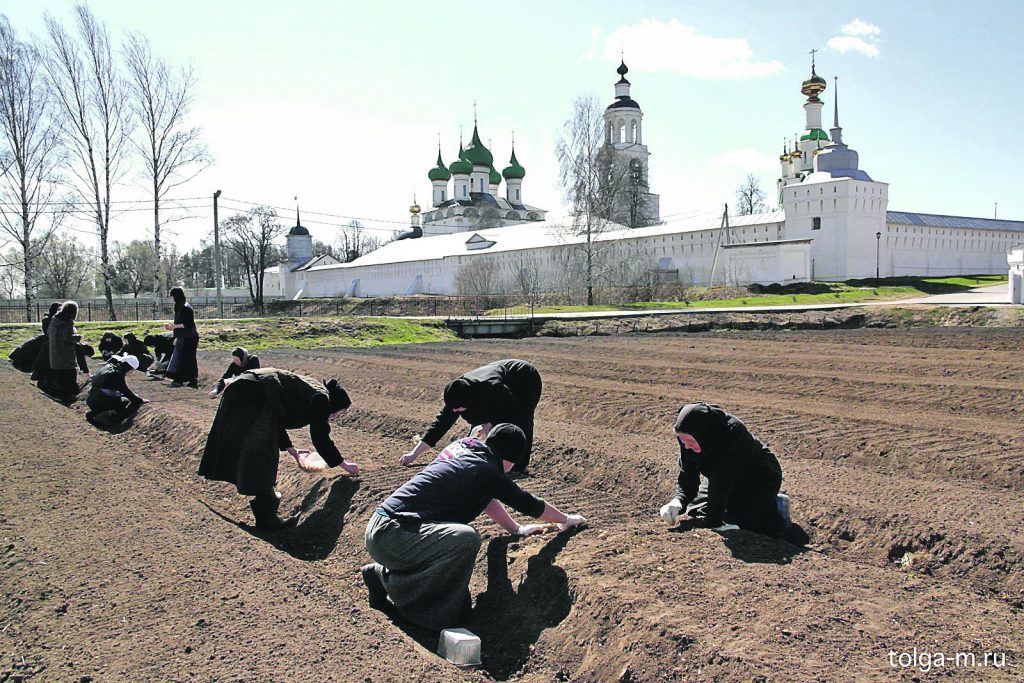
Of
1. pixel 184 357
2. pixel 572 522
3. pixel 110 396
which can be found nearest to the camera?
pixel 572 522

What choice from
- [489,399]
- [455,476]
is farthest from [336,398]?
[455,476]

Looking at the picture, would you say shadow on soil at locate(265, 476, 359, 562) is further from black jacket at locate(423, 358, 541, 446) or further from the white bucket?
the white bucket

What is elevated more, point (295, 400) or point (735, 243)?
point (735, 243)

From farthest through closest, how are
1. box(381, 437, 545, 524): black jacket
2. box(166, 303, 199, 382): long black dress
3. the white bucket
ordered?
box(166, 303, 199, 382): long black dress < box(381, 437, 545, 524): black jacket < the white bucket

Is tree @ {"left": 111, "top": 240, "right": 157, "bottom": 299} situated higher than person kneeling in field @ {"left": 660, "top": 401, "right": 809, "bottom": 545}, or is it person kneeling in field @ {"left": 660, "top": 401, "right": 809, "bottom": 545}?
tree @ {"left": 111, "top": 240, "right": 157, "bottom": 299}

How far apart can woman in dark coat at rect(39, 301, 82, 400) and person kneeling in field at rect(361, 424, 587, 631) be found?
8.84 meters

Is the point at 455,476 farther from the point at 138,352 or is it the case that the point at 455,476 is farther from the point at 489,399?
the point at 138,352

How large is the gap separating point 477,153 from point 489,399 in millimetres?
71787

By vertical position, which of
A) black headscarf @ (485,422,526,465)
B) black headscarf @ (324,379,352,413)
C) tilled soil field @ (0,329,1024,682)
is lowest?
tilled soil field @ (0,329,1024,682)

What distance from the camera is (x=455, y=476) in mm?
3812

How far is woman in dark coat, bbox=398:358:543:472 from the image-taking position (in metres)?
5.17

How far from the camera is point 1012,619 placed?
11.7ft

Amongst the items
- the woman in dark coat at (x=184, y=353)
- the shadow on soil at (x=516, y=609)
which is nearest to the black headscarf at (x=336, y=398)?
the shadow on soil at (x=516, y=609)

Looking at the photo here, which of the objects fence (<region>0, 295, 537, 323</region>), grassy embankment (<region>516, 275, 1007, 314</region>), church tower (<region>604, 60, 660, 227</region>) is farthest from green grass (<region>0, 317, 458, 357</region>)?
church tower (<region>604, 60, 660, 227</region>)
